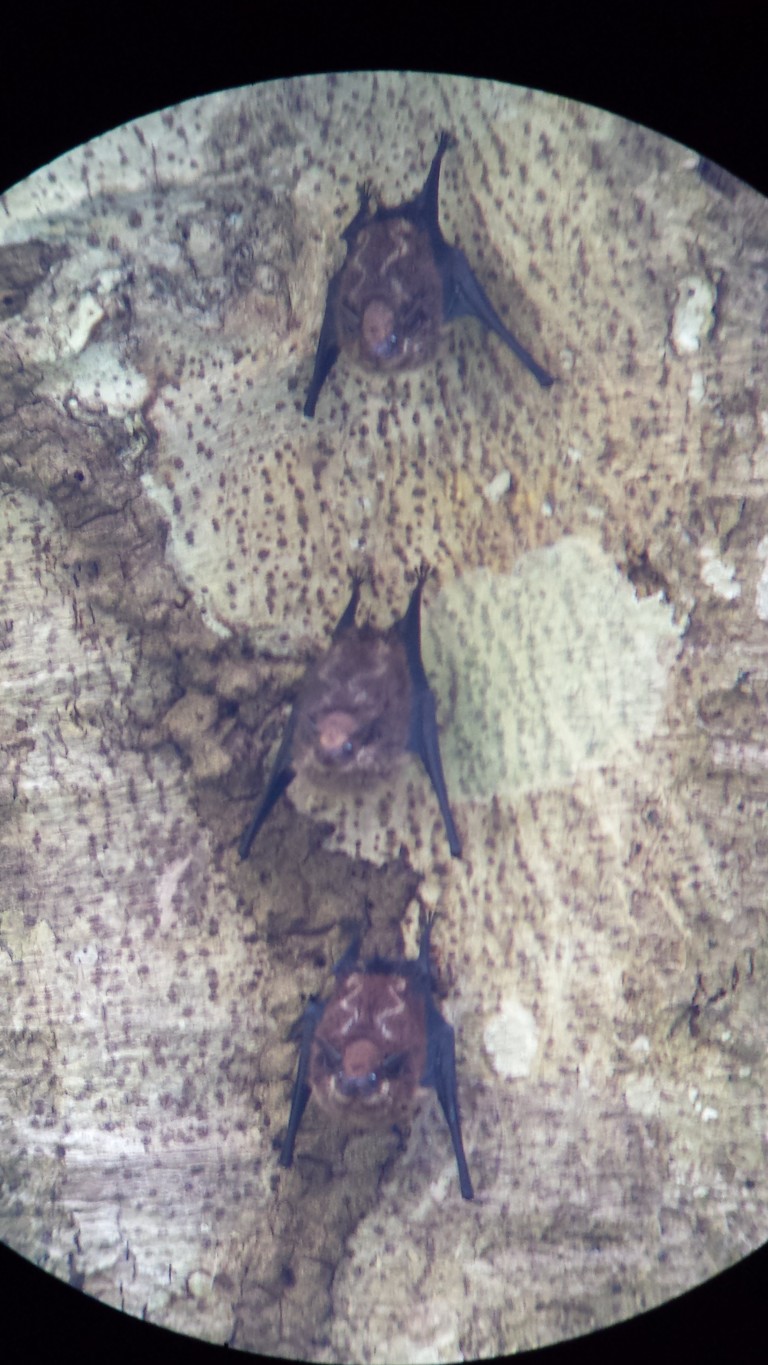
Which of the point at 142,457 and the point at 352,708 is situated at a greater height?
the point at 142,457

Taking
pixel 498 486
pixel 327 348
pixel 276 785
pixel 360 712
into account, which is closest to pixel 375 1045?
pixel 276 785

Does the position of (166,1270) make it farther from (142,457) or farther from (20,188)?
(20,188)

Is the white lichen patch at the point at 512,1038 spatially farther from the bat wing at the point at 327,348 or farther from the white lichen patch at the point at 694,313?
the white lichen patch at the point at 694,313

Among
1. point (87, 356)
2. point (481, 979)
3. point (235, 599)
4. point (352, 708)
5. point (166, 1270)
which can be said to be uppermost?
point (87, 356)

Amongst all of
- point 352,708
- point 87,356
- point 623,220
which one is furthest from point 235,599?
point 623,220

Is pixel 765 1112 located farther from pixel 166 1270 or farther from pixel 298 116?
pixel 298 116

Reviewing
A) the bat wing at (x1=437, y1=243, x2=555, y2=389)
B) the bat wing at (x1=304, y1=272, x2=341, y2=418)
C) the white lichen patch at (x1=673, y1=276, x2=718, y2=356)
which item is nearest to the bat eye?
the bat wing at (x1=304, y1=272, x2=341, y2=418)
